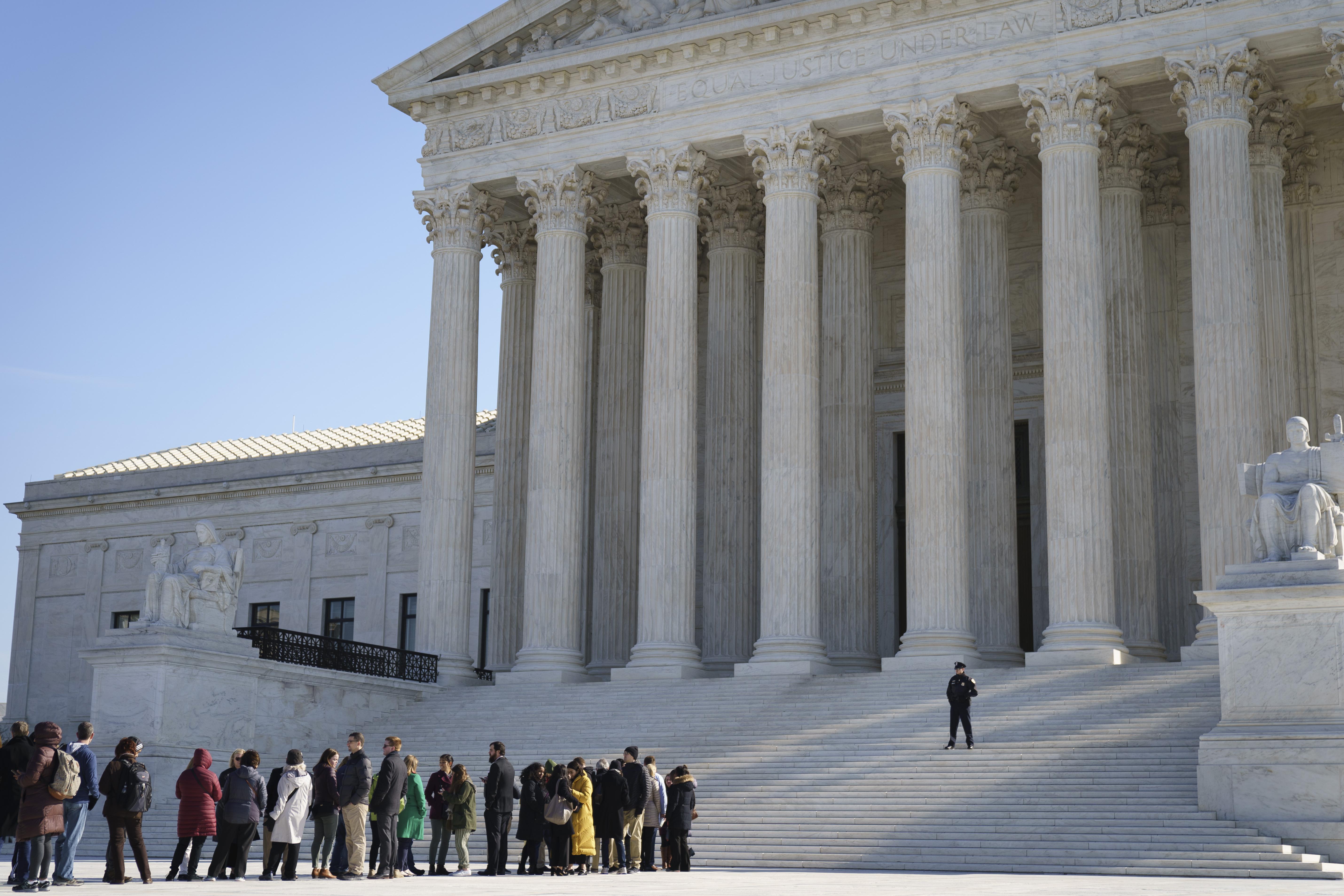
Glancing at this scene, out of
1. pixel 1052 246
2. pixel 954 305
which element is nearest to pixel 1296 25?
pixel 1052 246

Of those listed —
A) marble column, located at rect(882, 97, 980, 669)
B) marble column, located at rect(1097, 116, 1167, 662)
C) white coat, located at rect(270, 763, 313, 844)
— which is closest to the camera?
white coat, located at rect(270, 763, 313, 844)

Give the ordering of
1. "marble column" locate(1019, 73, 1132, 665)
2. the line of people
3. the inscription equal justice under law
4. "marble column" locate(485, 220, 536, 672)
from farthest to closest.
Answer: "marble column" locate(485, 220, 536, 672), the inscription equal justice under law, "marble column" locate(1019, 73, 1132, 665), the line of people

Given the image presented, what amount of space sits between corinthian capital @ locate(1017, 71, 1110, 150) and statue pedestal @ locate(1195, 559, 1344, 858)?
1401 cm

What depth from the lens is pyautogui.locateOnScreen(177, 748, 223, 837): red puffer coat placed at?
20.2 m

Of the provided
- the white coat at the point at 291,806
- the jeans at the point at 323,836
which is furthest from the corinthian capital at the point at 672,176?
the white coat at the point at 291,806

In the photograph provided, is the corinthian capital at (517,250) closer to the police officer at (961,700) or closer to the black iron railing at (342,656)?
the black iron railing at (342,656)

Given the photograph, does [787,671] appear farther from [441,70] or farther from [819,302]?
[441,70]

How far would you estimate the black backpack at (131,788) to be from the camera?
19.1m

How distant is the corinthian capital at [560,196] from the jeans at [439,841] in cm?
1970

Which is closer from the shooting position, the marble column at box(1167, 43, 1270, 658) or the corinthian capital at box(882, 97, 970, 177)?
the marble column at box(1167, 43, 1270, 658)

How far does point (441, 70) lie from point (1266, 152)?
19830 mm

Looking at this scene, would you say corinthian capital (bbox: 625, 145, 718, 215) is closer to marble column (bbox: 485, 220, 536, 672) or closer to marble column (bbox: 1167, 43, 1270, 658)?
marble column (bbox: 485, 220, 536, 672)

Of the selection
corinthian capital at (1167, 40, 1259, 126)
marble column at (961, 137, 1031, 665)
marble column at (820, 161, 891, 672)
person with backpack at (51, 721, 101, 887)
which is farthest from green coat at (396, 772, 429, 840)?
corinthian capital at (1167, 40, 1259, 126)

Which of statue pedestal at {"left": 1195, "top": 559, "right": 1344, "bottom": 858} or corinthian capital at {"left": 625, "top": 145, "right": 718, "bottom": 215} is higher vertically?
corinthian capital at {"left": 625, "top": 145, "right": 718, "bottom": 215}
